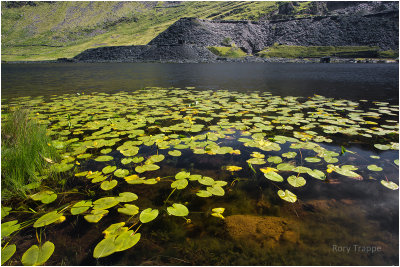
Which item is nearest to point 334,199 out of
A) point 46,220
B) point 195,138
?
point 195,138

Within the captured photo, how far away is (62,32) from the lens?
132 m

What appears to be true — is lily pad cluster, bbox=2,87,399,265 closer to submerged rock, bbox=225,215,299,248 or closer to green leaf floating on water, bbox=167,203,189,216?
green leaf floating on water, bbox=167,203,189,216

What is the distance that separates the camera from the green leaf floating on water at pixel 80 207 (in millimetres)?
1848

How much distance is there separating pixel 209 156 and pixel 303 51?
246ft

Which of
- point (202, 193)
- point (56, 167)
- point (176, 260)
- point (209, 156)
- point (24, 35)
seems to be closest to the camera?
point (176, 260)

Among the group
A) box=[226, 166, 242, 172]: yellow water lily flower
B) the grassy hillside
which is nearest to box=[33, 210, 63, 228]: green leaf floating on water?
box=[226, 166, 242, 172]: yellow water lily flower

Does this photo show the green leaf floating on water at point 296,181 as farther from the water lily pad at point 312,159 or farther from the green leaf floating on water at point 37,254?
the green leaf floating on water at point 37,254

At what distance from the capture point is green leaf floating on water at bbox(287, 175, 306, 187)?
7.39ft

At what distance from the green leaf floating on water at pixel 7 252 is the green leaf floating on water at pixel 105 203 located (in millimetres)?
595

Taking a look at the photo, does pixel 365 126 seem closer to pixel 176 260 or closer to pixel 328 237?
pixel 328 237

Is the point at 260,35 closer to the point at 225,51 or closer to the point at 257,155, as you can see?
the point at 225,51

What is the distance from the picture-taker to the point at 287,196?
2098mm

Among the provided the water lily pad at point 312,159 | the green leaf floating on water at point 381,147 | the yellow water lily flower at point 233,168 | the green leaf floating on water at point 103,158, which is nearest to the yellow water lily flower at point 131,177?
the green leaf floating on water at point 103,158

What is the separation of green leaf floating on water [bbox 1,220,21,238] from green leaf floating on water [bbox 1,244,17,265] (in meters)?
0.15
